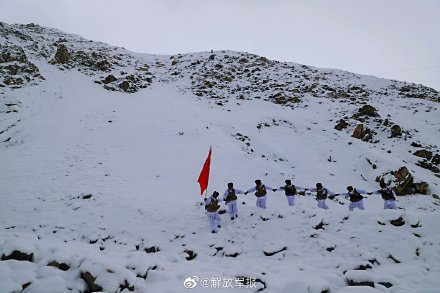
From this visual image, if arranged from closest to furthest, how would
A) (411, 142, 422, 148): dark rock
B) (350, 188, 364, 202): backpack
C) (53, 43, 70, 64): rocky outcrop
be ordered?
(350, 188, 364, 202): backpack
(411, 142, 422, 148): dark rock
(53, 43, 70, 64): rocky outcrop

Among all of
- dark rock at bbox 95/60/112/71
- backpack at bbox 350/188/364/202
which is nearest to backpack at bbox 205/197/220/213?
backpack at bbox 350/188/364/202

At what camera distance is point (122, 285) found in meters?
6.13

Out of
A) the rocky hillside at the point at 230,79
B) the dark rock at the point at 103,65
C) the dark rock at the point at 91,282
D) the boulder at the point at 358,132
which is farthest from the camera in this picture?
the dark rock at the point at 103,65

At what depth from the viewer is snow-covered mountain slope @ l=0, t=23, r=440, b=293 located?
7.22m

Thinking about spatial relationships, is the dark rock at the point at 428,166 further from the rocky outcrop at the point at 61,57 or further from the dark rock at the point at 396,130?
the rocky outcrop at the point at 61,57

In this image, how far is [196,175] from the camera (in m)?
17.6

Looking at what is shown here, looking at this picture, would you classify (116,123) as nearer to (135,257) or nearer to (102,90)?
(102,90)

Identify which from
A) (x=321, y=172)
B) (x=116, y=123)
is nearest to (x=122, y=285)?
(x=321, y=172)

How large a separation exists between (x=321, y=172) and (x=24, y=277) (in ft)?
60.6

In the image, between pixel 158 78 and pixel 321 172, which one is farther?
pixel 158 78

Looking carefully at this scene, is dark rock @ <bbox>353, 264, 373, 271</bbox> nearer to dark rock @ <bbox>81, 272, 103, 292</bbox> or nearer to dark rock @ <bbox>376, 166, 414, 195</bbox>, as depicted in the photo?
dark rock @ <bbox>81, 272, 103, 292</bbox>

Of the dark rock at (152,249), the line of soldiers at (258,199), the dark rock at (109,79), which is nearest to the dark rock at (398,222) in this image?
the line of soldiers at (258,199)

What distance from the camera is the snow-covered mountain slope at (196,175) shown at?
284 inches
